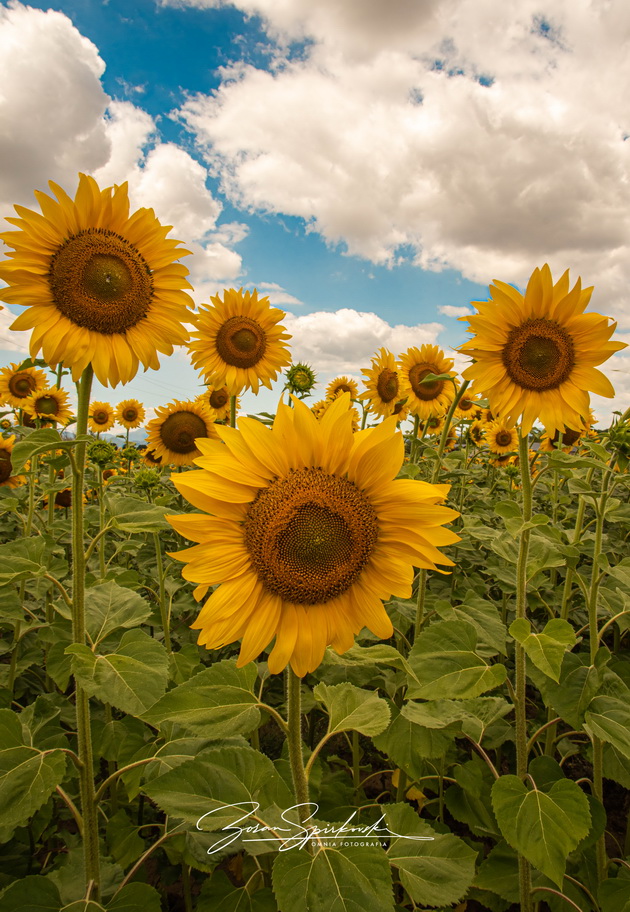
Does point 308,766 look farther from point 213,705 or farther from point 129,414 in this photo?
point 129,414

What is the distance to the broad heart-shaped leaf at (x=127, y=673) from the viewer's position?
5.09 ft

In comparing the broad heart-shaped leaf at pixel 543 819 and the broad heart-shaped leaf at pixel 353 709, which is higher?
the broad heart-shaped leaf at pixel 353 709

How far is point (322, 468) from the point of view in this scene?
1479 millimetres

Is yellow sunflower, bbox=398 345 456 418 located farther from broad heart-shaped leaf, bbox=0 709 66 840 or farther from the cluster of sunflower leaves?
broad heart-shaped leaf, bbox=0 709 66 840

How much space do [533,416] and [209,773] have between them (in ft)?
7.06

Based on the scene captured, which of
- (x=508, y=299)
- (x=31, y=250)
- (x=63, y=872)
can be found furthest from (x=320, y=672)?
(x=31, y=250)

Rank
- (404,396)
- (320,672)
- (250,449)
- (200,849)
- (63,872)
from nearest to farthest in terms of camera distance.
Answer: (250,449), (200,849), (63,872), (320,672), (404,396)

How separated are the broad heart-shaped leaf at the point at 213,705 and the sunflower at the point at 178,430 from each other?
441 centimetres

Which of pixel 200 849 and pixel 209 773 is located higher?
pixel 209 773

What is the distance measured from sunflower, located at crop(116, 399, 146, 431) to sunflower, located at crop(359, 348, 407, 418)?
4.84 meters

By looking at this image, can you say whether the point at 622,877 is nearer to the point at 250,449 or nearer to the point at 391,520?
the point at 391,520

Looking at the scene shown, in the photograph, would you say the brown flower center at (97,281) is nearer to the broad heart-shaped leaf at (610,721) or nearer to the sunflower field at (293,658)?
the sunflower field at (293,658)

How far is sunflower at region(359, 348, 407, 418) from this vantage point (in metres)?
6.22

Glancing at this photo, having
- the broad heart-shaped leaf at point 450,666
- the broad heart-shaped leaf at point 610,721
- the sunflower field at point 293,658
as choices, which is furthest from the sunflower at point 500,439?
the broad heart-shaped leaf at point 450,666
